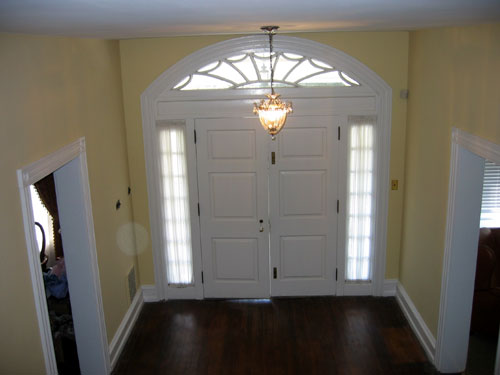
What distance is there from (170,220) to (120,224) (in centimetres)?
71

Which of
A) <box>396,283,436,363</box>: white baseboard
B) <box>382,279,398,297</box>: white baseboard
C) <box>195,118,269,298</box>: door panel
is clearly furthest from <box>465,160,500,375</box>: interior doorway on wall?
<box>195,118,269,298</box>: door panel

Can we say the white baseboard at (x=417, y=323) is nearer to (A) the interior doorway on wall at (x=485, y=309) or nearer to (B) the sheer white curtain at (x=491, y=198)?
(A) the interior doorway on wall at (x=485, y=309)

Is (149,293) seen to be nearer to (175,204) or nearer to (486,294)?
(175,204)

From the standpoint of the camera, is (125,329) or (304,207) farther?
(304,207)

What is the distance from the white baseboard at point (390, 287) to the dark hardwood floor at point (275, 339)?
0.27ft

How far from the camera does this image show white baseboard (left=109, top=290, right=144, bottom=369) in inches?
194

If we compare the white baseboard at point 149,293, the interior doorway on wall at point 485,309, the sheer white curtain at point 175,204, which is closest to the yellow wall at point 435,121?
the interior doorway on wall at point 485,309

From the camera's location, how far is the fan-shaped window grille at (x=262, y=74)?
17.6 ft

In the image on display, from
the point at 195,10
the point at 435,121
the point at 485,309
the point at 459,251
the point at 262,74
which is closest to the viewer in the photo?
the point at 195,10

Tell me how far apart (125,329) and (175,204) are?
4.83 feet

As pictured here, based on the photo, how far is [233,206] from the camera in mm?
5824

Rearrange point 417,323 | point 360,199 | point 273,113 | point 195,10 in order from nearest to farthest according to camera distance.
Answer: point 195,10 < point 273,113 < point 417,323 < point 360,199

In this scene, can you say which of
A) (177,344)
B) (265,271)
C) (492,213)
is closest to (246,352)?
(177,344)

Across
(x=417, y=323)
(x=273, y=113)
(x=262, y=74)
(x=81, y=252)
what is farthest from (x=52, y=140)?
(x=417, y=323)
